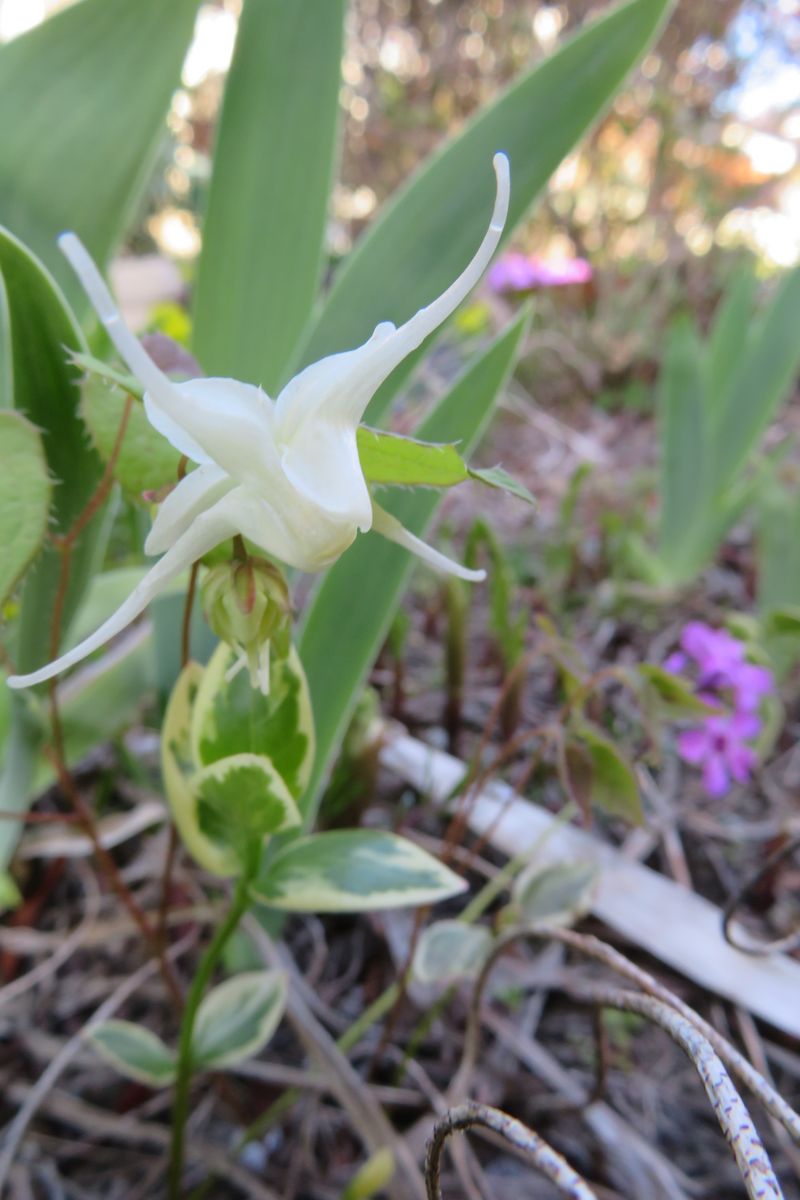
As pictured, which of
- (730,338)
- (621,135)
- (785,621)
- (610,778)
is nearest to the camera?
(610,778)

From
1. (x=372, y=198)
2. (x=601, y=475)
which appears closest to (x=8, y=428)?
(x=601, y=475)

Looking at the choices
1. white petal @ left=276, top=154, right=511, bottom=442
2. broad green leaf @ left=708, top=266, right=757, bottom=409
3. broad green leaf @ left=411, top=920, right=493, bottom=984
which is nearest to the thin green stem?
broad green leaf @ left=411, top=920, right=493, bottom=984

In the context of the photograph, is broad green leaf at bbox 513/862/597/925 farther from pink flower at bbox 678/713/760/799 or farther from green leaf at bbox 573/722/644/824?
pink flower at bbox 678/713/760/799

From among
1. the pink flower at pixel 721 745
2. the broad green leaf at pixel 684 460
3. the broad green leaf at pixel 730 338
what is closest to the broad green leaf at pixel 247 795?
the pink flower at pixel 721 745

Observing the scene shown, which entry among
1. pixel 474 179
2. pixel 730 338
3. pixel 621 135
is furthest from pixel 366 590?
pixel 621 135

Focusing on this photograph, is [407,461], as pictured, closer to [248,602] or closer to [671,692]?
[248,602]

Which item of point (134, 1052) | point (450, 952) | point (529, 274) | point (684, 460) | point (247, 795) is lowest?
point (134, 1052)

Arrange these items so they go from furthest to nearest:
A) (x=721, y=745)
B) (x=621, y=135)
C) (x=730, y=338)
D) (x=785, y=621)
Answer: (x=621, y=135)
(x=730, y=338)
(x=721, y=745)
(x=785, y=621)

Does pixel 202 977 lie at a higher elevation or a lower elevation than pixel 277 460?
lower
